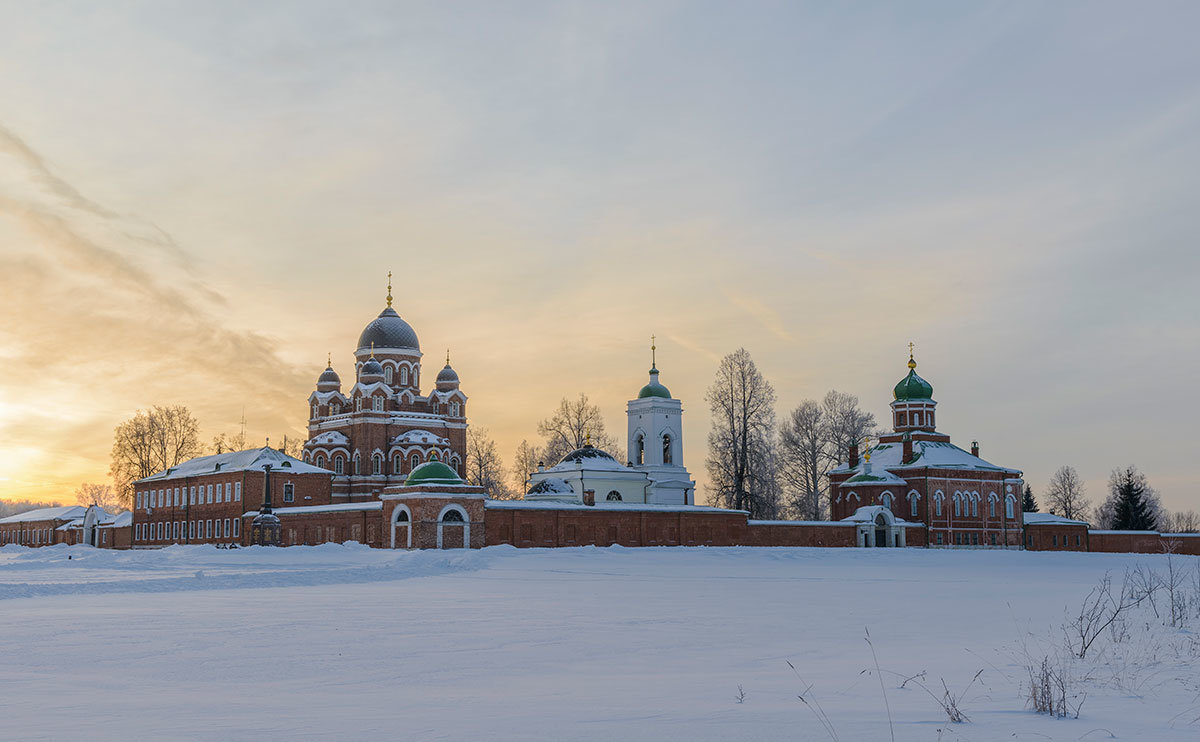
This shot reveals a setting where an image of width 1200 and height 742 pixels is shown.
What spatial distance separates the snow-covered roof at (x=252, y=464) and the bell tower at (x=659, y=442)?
18029mm

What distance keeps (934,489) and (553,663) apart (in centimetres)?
5411

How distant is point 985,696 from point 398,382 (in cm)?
5975

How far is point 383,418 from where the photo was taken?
212 ft

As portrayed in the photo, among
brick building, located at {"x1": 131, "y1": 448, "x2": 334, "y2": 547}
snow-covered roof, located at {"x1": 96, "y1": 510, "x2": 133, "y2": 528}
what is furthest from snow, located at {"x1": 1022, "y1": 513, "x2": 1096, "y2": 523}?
snow-covered roof, located at {"x1": 96, "y1": 510, "x2": 133, "y2": 528}

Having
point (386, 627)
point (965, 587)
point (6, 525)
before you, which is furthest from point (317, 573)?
point (6, 525)

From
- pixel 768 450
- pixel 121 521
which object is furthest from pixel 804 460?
pixel 121 521

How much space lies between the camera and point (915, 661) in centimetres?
1181

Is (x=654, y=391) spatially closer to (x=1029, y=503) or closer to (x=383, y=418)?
(x=383, y=418)

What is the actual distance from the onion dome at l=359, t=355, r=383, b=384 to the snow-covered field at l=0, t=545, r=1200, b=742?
41.2m

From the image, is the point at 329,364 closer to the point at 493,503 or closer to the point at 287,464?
the point at 287,464

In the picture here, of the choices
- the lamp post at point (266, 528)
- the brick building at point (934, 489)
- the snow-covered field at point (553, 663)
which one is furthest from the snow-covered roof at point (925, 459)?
the snow-covered field at point (553, 663)

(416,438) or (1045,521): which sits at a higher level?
(416,438)

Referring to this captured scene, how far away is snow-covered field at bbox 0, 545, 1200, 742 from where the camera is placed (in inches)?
314

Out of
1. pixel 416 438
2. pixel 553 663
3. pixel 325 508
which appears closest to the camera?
pixel 553 663
